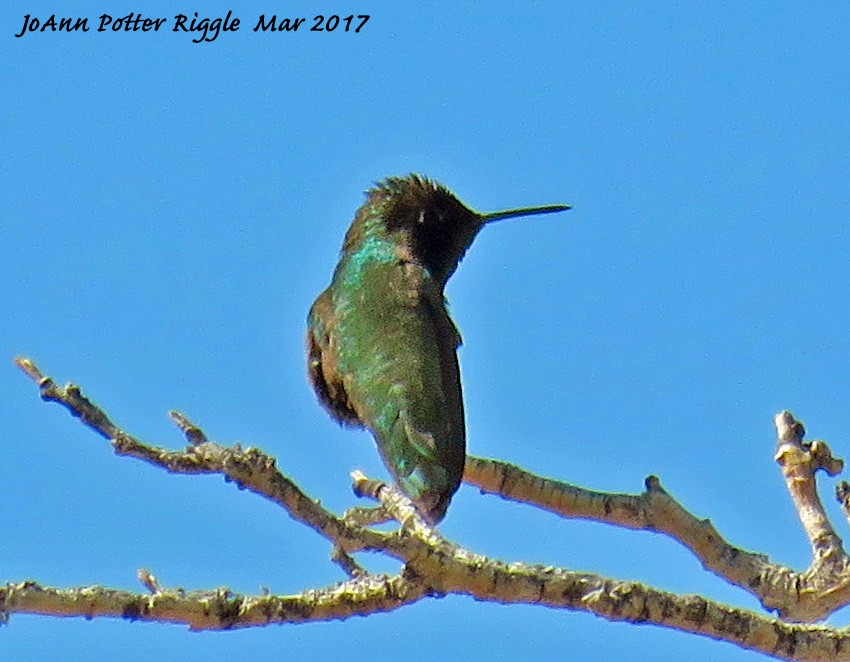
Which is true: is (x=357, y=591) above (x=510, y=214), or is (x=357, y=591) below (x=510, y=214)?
below

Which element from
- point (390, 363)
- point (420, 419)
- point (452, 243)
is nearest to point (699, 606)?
point (420, 419)

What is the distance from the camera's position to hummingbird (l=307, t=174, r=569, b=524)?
24.1 feet

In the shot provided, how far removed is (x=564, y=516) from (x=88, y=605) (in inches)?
111

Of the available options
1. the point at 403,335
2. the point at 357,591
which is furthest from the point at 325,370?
the point at 357,591

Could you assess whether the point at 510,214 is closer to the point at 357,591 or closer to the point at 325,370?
the point at 325,370

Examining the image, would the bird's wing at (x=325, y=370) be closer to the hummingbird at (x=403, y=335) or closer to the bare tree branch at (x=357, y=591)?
the hummingbird at (x=403, y=335)

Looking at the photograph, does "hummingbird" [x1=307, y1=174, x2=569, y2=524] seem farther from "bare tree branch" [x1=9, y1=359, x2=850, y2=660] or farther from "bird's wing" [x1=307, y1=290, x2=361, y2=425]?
"bare tree branch" [x1=9, y1=359, x2=850, y2=660]

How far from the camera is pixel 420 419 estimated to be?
7.54 metres

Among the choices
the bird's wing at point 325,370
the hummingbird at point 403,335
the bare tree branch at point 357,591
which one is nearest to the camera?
the bare tree branch at point 357,591

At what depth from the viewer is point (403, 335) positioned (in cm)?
811

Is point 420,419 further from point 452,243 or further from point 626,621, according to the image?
point 626,621

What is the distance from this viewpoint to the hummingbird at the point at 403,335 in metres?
7.34

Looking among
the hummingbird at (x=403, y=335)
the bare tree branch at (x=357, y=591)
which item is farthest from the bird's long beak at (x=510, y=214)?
the bare tree branch at (x=357, y=591)

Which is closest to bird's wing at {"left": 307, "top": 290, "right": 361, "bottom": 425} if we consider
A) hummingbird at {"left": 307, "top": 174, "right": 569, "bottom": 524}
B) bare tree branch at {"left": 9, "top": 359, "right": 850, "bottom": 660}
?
hummingbird at {"left": 307, "top": 174, "right": 569, "bottom": 524}
